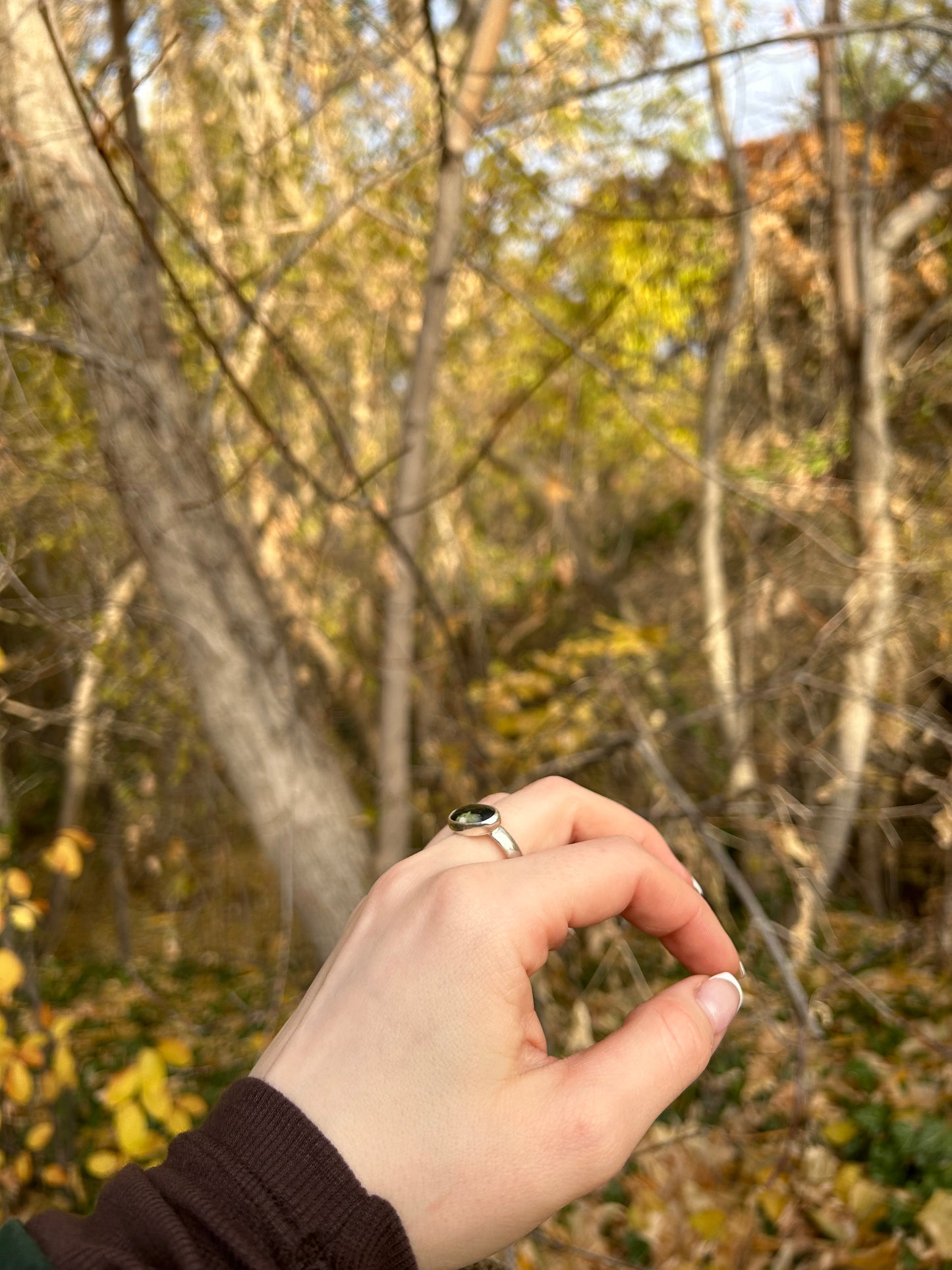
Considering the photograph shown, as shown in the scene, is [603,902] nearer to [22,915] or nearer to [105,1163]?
[22,915]

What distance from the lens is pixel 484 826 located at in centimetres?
111

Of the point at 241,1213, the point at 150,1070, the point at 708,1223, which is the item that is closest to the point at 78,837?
the point at 150,1070

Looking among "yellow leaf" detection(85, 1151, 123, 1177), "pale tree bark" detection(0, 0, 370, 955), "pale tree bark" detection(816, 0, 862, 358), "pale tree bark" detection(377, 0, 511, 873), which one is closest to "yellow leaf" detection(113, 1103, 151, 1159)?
"yellow leaf" detection(85, 1151, 123, 1177)

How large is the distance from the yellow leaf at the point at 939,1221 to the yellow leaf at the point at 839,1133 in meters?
0.45

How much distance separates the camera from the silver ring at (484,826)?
111 centimetres

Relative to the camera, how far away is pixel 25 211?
7.61 feet

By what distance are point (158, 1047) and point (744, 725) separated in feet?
12.3

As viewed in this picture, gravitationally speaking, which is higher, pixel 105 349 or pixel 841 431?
pixel 105 349

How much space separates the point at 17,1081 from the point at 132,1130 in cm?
36

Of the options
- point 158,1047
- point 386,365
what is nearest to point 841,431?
point 386,365

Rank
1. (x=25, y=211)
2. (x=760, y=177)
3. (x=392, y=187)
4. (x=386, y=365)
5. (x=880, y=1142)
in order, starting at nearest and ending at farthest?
(x=25, y=211), (x=880, y=1142), (x=392, y=187), (x=760, y=177), (x=386, y=365)

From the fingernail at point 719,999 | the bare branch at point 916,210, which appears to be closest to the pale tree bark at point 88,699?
the fingernail at point 719,999

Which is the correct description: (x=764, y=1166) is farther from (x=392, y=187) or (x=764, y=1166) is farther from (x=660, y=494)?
(x=660, y=494)

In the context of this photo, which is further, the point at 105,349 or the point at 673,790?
the point at 673,790
